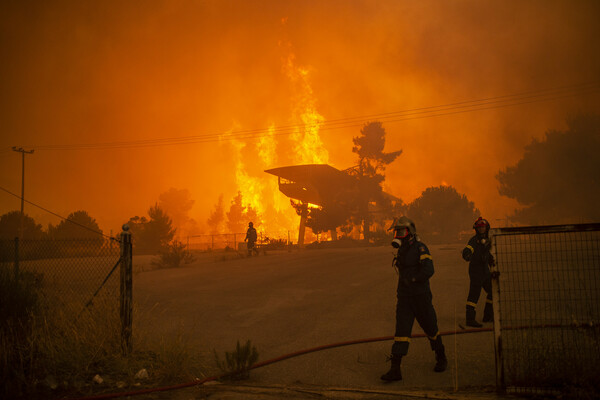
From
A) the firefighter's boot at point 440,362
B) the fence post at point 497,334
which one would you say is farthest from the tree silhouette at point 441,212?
the fence post at point 497,334

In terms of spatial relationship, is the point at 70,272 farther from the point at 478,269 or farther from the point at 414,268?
the point at 414,268

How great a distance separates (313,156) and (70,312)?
75729 mm

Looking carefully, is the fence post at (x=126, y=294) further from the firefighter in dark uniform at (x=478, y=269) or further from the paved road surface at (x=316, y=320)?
the firefighter in dark uniform at (x=478, y=269)

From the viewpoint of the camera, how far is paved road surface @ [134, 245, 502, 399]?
262 inches

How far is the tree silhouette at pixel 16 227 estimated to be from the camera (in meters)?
42.4

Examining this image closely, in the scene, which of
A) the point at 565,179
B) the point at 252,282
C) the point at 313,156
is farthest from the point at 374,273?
the point at 313,156

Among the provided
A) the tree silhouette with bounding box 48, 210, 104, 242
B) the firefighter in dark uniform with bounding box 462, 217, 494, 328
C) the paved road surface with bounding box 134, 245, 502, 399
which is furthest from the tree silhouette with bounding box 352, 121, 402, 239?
the firefighter in dark uniform with bounding box 462, 217, 494, 328

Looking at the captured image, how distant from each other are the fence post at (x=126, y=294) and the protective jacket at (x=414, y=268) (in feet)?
14.1

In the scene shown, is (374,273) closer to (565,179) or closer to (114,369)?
(114,369)

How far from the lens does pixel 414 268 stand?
6.60m

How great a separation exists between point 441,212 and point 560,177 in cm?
1408

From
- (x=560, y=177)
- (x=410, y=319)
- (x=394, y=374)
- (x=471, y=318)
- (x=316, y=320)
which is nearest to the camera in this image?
(x=394, y=374)

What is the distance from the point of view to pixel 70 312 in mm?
7965

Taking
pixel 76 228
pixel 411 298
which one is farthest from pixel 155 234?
pixel 411 298
